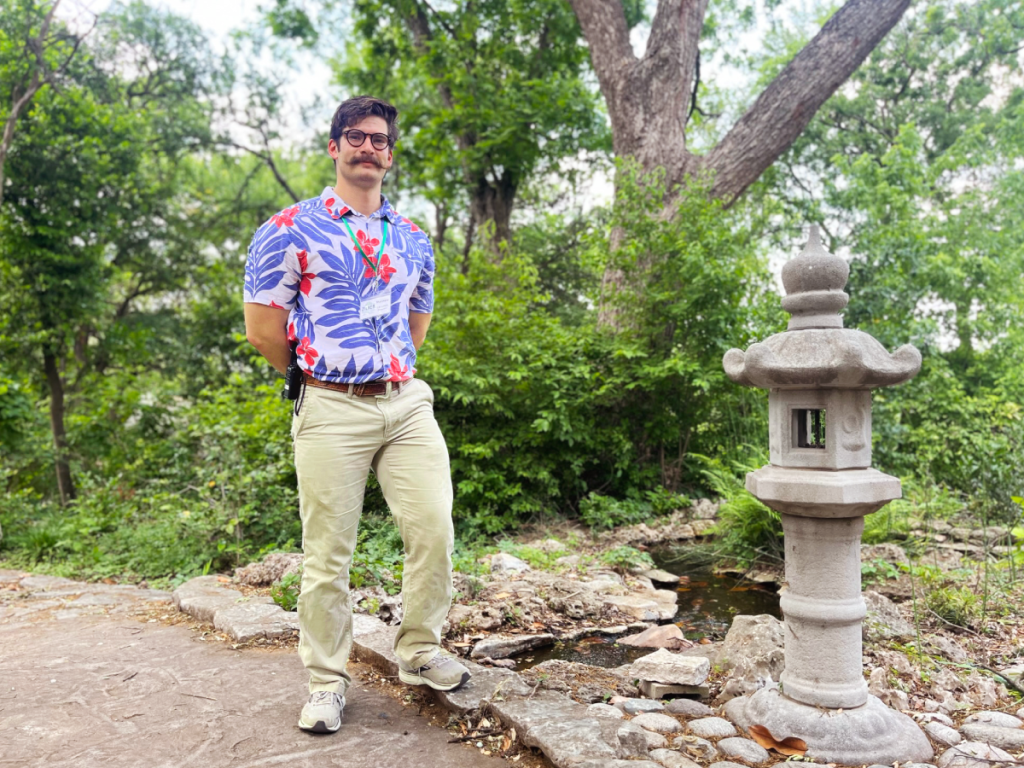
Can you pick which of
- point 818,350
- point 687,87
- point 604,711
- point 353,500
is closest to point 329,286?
point 353,500

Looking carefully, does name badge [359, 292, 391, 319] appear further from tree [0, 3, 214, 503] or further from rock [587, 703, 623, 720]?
tree [0, 3, 214, 503]

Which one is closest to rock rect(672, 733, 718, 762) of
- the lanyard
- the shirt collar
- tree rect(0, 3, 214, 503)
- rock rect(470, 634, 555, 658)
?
rock rect(470, 634, 555, 658)

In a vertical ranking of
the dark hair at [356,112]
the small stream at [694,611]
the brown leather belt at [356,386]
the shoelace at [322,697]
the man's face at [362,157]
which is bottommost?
the small stream at [694,611]

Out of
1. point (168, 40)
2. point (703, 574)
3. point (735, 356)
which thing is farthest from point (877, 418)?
point (168, 40)

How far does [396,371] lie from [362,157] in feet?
2.39

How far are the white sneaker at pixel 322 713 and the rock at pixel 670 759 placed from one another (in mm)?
1015

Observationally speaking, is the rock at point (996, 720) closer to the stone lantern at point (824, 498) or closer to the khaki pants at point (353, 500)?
the stone lantern at point (824, 498)

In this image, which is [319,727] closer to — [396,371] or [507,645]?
[396,371]

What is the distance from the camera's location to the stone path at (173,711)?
7.73 ft

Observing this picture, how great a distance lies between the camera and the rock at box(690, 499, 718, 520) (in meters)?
7.03

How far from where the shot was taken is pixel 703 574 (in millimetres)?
5547

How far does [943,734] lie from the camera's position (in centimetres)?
252

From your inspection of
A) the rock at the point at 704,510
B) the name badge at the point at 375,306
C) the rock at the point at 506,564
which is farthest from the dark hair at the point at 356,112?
the rock at the point at 704,510

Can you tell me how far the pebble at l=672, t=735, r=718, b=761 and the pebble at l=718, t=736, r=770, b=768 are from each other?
4 cm
